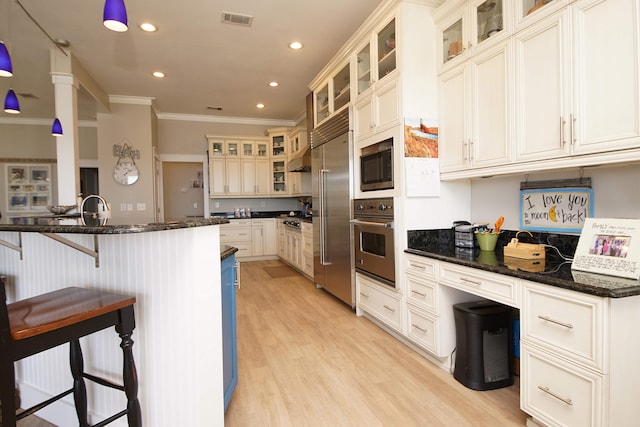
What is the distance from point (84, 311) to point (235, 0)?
2.82 m

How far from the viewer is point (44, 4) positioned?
2.92 metres

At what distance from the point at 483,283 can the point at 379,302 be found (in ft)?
3.93

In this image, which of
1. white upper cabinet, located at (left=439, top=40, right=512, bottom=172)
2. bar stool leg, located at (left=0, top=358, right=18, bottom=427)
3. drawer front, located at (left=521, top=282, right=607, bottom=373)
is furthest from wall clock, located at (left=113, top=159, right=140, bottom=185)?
drawer front, located at (left=521, top=282, right=607, bottom=373)

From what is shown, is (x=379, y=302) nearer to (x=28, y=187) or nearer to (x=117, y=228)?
(x=117, y=228)

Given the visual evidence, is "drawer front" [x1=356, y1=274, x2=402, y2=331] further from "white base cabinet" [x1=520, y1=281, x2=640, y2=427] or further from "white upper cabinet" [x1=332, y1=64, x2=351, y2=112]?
"white upper cabinet" [x1=332, y1=64, x2=351, y2=112]

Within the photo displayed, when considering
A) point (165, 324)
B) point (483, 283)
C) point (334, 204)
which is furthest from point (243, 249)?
point (483, 283)

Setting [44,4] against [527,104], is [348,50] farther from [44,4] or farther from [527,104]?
[44,4]

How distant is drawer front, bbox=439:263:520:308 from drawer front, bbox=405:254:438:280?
0.07m

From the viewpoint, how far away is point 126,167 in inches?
219

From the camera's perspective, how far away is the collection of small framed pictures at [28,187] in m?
6.40

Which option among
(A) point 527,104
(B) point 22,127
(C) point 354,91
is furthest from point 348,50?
(B) point 22,127

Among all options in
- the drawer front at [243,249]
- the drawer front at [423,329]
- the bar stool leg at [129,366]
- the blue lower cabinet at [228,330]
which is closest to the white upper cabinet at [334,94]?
the drawer front at [423,329]

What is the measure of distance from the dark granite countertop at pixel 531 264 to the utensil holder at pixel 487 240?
42 mm

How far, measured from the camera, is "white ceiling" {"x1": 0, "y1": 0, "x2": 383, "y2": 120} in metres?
3.04
